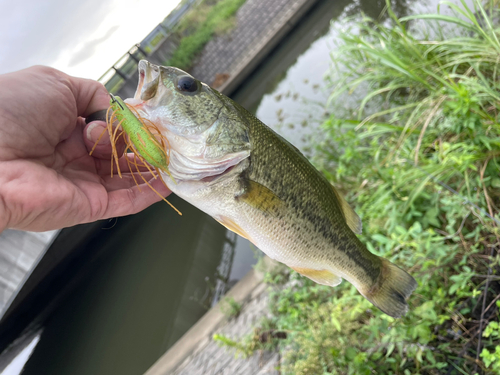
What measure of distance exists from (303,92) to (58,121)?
8.20m

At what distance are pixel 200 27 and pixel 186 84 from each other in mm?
17072

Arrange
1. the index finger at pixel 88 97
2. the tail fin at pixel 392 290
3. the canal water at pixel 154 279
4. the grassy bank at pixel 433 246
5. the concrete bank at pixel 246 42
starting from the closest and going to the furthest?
the tail fin at pixel 392 290 → the index finger at pixel 88 97 → the grassy bank at pixel 433 246 → the canal water at pixel 154 279 → the concrete bank at pixel 246 42

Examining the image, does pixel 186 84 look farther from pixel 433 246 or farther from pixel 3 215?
pixel 433 246

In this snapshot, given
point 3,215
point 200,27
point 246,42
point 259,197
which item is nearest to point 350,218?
point 259,197

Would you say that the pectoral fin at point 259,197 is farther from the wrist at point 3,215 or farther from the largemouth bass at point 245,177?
the wrist at point 3,215

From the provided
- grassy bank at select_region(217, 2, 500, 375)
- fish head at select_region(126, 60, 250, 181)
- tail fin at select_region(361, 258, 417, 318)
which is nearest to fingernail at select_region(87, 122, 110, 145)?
fish head at select_region(126, 60, 250, 181)

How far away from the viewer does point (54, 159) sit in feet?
6.27

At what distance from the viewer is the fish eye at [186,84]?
5.16 ft

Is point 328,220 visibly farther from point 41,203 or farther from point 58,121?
point 58,121

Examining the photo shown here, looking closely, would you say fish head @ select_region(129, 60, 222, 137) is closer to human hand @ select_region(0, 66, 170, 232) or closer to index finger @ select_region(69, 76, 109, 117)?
human hand @ select_region(0, 66, 170, 232)

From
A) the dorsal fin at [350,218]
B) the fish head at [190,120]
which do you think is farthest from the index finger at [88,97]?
the dorsal fin at [350,218]

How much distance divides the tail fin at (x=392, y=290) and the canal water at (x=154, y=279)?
13.2 ft

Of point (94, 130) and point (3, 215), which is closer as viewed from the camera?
point (3, 215)

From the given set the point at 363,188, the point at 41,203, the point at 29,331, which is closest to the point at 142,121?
the point at 41,203
